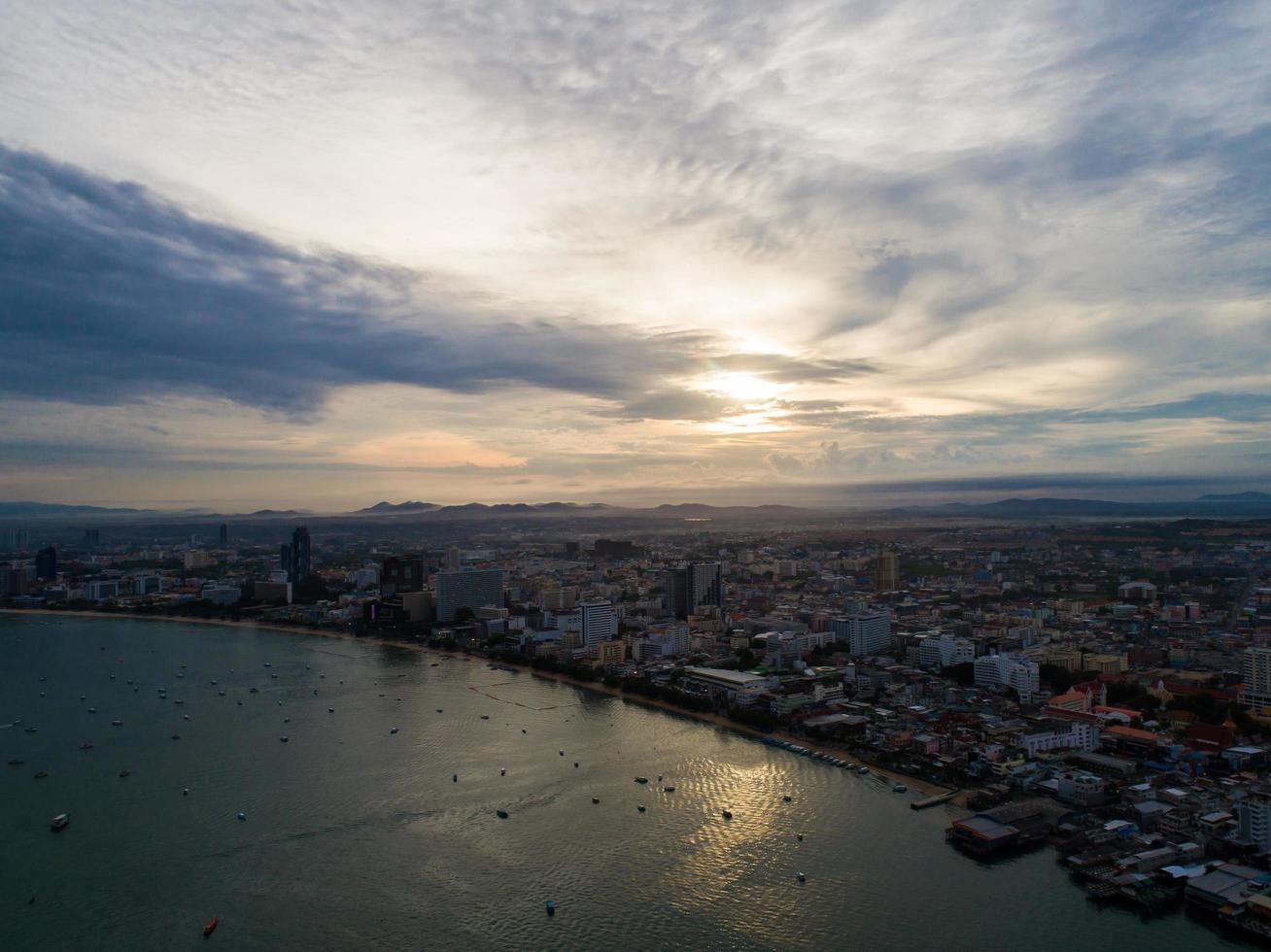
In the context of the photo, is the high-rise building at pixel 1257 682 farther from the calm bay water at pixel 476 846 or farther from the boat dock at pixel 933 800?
the calm bay water at pixel 476 846

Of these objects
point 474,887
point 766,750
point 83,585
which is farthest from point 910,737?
point 83,585

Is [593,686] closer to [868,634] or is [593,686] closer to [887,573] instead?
[868,634]

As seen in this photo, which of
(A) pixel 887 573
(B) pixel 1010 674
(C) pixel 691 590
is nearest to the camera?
(B) pixel 1010 674

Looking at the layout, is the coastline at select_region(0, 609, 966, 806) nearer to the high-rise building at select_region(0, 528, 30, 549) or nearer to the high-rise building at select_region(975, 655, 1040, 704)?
the high-rise building at select_region(975, 655, 1040, 704)

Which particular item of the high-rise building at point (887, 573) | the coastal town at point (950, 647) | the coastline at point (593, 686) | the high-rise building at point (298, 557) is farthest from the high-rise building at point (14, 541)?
the high-rise building at point (887, 573)

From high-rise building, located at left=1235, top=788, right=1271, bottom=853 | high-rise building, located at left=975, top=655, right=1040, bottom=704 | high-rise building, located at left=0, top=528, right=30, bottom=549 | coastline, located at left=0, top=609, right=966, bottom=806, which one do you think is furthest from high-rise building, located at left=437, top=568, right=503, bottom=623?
high-rise building, located at left=0, top=528, right=30, bottom=549

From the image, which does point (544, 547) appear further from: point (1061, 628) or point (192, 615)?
point (1061, 628)

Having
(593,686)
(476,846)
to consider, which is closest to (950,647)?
(593,686)

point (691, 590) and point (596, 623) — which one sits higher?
point (691, 590)
